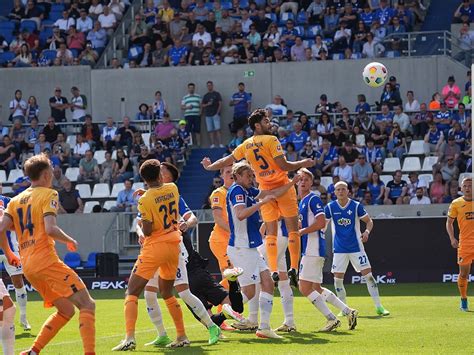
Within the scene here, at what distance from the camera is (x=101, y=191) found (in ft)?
107

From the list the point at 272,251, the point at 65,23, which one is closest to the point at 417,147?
the point at 65,23

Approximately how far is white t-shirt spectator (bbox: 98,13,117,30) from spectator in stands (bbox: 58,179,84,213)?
849 centimetres

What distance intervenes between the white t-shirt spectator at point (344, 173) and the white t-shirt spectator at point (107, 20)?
12040 mm

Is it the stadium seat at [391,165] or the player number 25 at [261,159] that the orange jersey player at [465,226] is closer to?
the player number 25 at [261,159]

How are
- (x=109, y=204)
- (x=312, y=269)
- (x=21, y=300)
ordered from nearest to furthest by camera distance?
(x=312, y=269) → (x=21, y=300) → (x=109, y=204)

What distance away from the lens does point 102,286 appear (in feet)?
94.0

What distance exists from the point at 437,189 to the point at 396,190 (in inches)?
44.5

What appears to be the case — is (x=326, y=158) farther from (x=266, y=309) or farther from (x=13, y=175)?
(x=266, y=309)

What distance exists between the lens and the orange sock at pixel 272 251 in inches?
608

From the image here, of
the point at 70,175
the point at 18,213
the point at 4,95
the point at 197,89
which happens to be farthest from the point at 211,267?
the point at 18,213

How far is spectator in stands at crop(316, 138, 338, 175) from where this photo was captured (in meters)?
30.8

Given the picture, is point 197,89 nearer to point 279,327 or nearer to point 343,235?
point 343,235

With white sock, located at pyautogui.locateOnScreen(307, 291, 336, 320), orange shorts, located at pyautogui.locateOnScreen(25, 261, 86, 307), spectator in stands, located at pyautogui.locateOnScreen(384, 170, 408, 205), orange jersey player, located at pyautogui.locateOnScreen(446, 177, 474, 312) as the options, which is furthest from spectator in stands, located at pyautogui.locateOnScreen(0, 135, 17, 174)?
orange shorts, located at pyautogui.locateOnScreen(25, 261, 86, 307)

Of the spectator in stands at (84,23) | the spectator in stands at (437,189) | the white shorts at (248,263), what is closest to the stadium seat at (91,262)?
the spectator in stands at (437,189)
